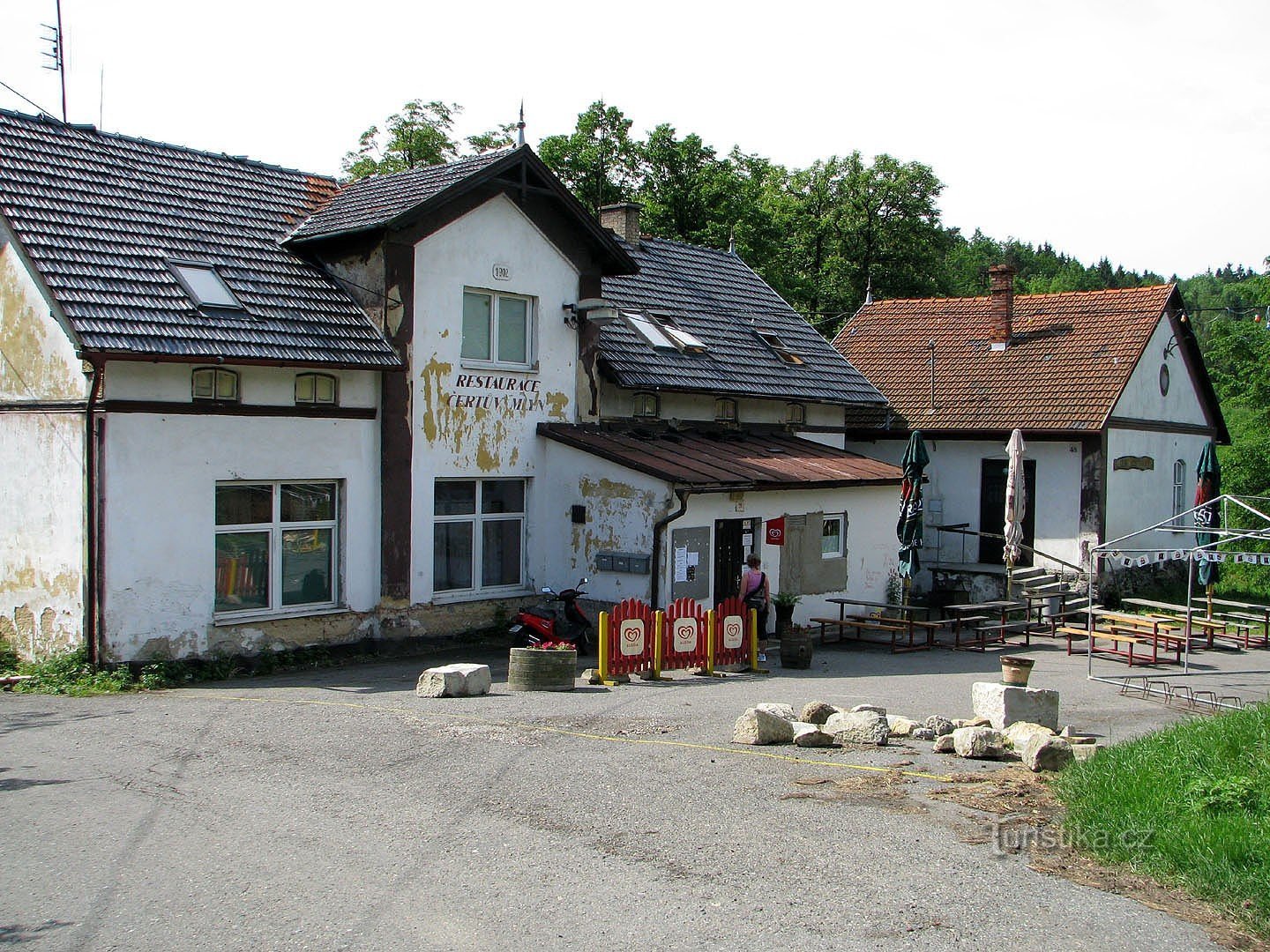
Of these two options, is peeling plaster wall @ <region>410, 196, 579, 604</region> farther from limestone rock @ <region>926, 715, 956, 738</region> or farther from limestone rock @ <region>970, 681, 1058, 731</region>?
limestone rock @ <region>970, 681, 1058, 731</region>

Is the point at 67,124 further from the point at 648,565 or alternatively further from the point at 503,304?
the point at 648,565

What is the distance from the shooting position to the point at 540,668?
45.0 ft

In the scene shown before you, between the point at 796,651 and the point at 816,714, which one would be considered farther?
the point at 796,651

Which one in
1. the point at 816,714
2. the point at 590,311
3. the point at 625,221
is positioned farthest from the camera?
the point at 625,221

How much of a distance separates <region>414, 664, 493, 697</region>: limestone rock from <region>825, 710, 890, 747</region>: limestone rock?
4.17m

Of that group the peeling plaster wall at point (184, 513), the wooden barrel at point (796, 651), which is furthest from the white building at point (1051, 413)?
the peeling plaster wall at point (184, 513)

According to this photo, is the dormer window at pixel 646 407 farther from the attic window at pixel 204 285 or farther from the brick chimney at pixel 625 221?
the attic window at pixel 204 285

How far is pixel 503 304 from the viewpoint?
18141mm

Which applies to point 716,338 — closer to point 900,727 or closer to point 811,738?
point 900,727

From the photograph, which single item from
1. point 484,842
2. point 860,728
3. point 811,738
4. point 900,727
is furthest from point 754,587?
point 484,842

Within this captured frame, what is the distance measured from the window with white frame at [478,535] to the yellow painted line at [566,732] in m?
4.60

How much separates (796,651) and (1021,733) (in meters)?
6.48

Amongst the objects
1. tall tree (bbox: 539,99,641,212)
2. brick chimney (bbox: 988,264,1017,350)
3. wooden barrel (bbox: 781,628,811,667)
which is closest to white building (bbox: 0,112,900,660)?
wooden barrel (bbox: 781,628,811,667)

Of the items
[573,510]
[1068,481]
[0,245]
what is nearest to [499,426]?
[573,510]
